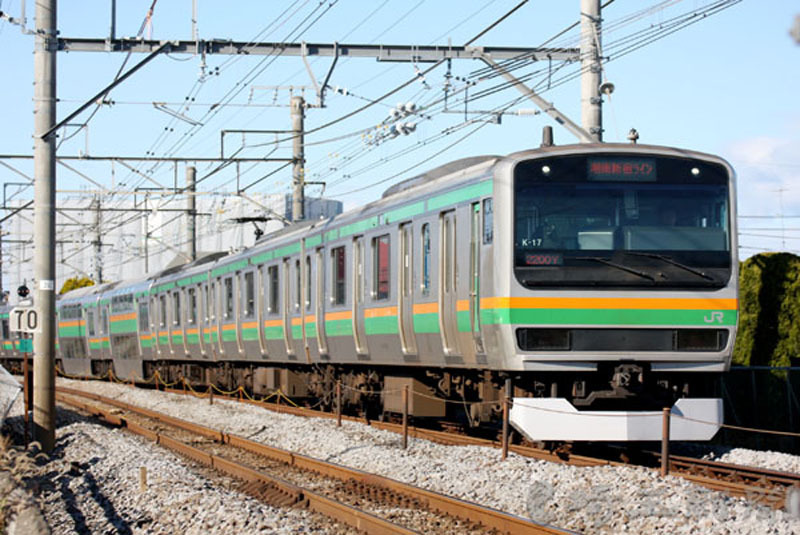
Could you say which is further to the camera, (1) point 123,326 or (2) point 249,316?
(1) point 123,326

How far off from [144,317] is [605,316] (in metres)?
22.0

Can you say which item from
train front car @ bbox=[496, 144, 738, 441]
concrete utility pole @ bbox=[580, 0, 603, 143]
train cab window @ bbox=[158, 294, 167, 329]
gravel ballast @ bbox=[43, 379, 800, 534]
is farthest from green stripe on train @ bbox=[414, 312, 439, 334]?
train cab window @ bbox=[158, 294, 167, 329]

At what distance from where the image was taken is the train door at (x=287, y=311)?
19547mm

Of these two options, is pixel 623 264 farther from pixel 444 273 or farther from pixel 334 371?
pixel 334 371

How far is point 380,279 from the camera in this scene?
1516cm

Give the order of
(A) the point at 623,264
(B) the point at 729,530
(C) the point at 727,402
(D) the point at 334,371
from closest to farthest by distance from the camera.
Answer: (B) the point at 729,530, (A) the point at 623,264, (C) the point at 727,402, (D) the point at 334,371

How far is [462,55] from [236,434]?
6.80 m

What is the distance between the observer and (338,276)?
16906mm

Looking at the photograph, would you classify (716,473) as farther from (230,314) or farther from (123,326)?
(123,326)

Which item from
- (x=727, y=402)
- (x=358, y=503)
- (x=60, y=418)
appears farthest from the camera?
(x=60, y=418)

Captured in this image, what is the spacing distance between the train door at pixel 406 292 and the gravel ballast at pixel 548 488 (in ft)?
4.16

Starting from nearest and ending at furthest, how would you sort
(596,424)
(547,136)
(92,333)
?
(596,424) → (547,136) → (92,333)

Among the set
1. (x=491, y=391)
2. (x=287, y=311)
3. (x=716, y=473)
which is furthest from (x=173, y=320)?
(x=716, y=473)

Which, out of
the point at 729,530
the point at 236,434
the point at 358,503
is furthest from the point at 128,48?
the point at 729,530
